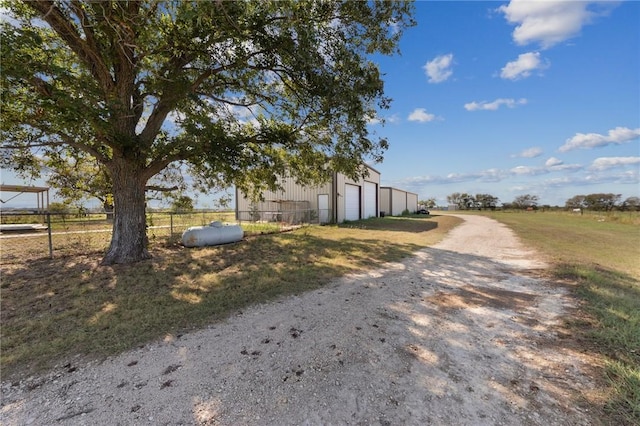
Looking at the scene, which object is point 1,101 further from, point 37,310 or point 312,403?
point 312,403

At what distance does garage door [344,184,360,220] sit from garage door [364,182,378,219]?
1915mm

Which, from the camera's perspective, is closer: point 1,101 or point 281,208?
Result: point 1,101

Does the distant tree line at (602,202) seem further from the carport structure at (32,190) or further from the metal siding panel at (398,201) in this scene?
the carport structure at (32,190)

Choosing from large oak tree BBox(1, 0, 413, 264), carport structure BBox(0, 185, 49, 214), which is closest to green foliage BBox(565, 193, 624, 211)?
large oak tree BBox(1, 0, 413, 264)

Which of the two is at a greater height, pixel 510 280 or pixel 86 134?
pixel 86 134

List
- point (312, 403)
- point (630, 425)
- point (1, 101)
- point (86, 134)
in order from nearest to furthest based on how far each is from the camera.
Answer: point (630, 425), point (312, 403), point (1, 101), point (86, 134)

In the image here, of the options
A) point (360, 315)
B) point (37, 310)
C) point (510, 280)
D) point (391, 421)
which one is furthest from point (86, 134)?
point (510, 280)

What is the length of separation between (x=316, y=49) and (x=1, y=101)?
20.4 feet

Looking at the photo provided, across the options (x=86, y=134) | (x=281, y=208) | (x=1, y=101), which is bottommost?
(x=281, y=208)

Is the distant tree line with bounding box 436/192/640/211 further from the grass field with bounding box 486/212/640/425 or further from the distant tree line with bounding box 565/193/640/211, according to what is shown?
the grass field with bounding box 486/212/640/425

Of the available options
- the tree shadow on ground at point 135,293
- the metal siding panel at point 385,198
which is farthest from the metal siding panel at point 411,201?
the tree shadow on ground at point 135,293

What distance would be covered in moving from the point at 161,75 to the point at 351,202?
17283mm

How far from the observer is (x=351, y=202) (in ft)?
73.8

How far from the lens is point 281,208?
21.2 metres
